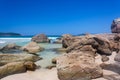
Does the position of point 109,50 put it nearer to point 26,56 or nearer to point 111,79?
point 26,56

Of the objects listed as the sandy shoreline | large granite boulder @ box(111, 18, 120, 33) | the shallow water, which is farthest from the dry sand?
large granite boulder @ box(111, 18, 120, 33)

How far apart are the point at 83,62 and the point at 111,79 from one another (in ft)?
4.78

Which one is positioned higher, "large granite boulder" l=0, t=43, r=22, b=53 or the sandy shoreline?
"large granite boulder" l=0, t=43, r=22, b=53

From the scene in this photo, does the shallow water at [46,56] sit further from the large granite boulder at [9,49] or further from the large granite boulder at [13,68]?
the large granite boulder at [9,49]

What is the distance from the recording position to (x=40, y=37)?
39125mm

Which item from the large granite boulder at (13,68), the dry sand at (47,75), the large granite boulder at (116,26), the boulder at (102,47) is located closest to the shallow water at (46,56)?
the large granite boulder at (13,68)

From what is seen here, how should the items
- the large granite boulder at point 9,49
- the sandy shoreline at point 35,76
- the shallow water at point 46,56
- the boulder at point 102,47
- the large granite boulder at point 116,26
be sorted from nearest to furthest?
the sandy shoreline at point 35,76
the shallow water at point 46,56
the boulder at point 102,47
the large granite boulder at point 9,49
the large granite boulder at point 116,26

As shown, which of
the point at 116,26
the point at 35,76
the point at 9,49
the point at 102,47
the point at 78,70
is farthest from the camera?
the point at 116,26

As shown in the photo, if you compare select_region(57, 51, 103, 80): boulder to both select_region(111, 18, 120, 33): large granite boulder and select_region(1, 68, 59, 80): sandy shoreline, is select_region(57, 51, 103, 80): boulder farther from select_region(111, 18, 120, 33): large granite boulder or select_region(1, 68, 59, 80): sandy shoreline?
select_region(111, 18, 120, 33): large granite boulder

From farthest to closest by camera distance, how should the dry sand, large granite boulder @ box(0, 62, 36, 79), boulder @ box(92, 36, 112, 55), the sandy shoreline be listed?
boulder @ box(92, 36, 112, 55) → large granite boulder @ box(0, 62, 36, 79) → the sandy shoreline → the dry sand

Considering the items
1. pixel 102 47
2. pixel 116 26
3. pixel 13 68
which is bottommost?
pixel 13 68

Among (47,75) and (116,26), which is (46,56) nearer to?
(47,75)

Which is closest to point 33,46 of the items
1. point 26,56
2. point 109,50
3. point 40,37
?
point 26,56

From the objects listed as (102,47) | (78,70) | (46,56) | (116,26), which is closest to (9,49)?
(46,56)
